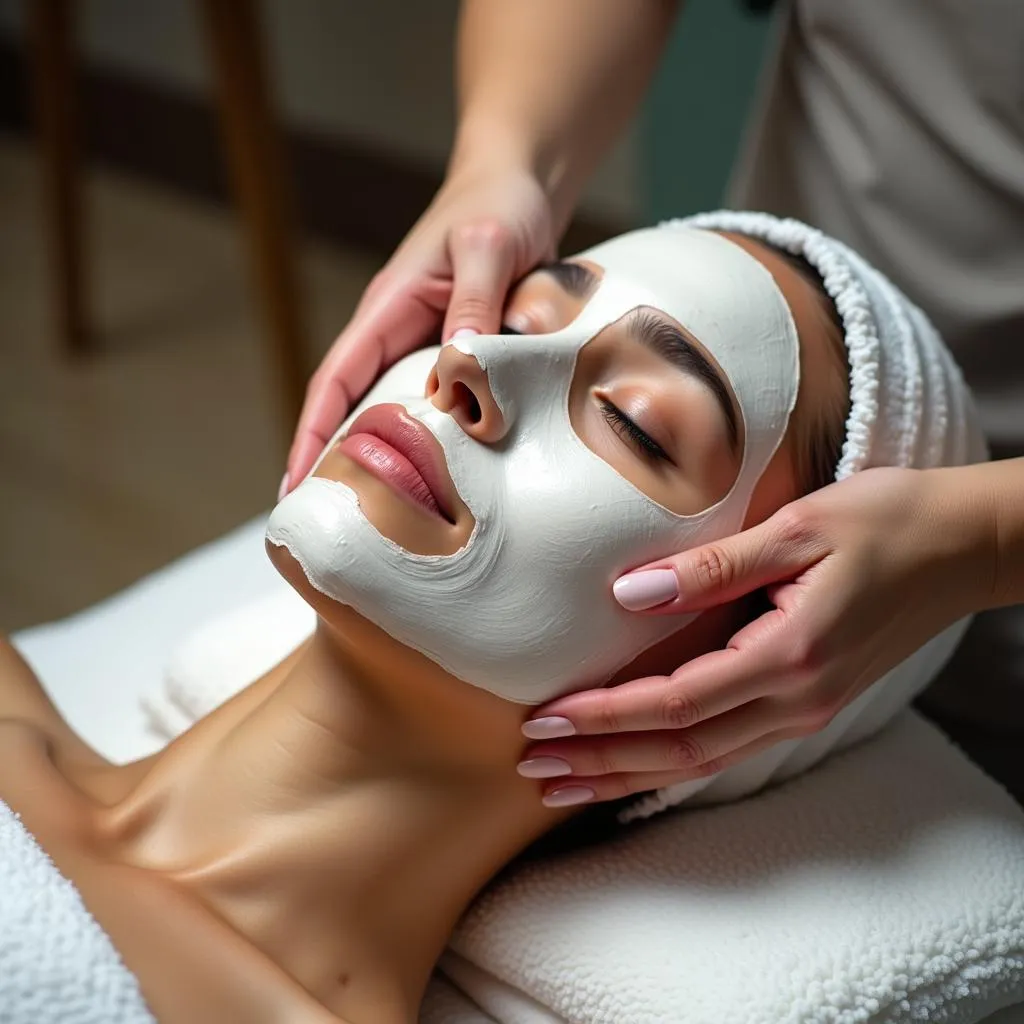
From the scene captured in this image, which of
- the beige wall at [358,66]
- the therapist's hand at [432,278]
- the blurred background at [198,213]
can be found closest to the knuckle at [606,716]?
the therapist's hand at [432,278]

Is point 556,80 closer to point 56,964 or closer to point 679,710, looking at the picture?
point 679,710

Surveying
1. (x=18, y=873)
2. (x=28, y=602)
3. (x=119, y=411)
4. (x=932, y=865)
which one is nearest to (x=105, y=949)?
(x=18, y=873)

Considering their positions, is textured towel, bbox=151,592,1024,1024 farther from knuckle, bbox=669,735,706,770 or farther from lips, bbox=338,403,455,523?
lips, bbox=338,403,455,523

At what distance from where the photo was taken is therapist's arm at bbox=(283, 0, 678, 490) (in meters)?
1.07

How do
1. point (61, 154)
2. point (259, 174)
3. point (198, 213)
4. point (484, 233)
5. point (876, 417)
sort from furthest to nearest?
point (198, 213), point (61, 154), point (259, 174), point (484, 233), point (876, 417)

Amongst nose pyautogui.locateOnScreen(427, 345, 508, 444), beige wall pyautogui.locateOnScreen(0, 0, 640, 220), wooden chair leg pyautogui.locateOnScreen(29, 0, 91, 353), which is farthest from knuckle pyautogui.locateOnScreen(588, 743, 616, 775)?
wooden chair leg pyautogui.locateOnScreen(29, 0, 91, 353)

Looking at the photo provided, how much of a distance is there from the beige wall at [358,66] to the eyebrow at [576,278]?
163cm

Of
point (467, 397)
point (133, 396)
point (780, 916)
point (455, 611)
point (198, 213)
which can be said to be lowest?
point (133, 396)

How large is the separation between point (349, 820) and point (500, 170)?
1.91 ft

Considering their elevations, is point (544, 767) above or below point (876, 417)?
below

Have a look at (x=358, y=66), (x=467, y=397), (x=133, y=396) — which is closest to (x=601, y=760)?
(x=467, y=397)

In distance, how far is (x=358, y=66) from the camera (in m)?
2.96

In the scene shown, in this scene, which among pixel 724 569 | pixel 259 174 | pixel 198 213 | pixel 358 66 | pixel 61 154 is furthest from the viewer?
pixel 198 213

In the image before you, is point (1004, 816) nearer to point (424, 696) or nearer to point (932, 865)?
point (932, 865)
